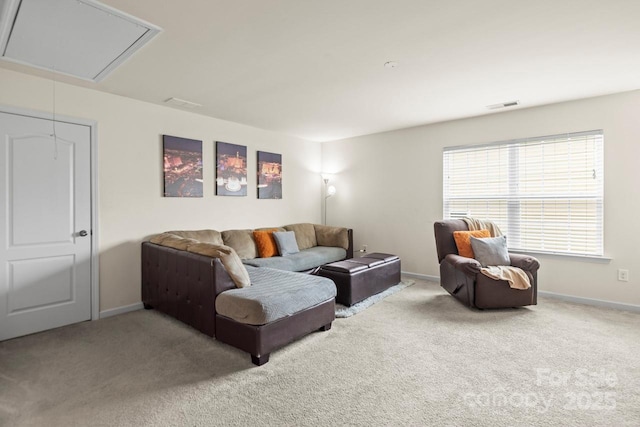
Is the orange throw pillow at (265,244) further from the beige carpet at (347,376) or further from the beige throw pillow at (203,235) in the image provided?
the beige carpet at (347,376)

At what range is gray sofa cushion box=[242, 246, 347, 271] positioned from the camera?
14.1 feet

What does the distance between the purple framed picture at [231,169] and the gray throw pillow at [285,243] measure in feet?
2.75

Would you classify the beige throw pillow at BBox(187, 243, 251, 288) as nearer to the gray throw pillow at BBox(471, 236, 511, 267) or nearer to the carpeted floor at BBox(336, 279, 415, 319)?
the carpeted floor at BBox(336, 279, 415, 319)

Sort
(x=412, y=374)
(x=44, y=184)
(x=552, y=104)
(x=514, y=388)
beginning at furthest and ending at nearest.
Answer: (x=552, y=104), (x=44, y=184), (x=412, y=374), (x=514, y=388)

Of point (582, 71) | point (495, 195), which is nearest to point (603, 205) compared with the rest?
point (495, 195)

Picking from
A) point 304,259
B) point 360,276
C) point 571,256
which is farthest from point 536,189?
point 304,259

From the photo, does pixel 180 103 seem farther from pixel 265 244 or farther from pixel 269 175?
pixel 265 244

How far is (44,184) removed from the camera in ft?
10.5

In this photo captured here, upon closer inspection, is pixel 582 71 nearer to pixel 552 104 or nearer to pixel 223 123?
pixel 552 104

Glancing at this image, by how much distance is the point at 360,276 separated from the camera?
3.90 meters

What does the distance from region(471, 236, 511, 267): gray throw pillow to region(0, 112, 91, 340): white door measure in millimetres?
4327

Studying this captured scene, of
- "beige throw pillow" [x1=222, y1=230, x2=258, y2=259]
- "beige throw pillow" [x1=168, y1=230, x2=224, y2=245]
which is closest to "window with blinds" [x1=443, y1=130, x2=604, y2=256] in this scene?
"beige throw pillow" [x1=222, y1=230, x2=258, y2=259]

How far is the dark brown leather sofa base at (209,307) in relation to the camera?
8.18ft

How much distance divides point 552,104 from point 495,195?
129cm
